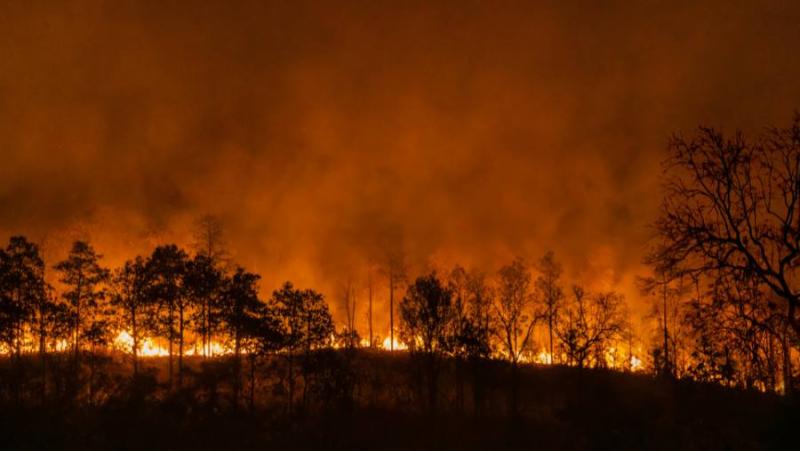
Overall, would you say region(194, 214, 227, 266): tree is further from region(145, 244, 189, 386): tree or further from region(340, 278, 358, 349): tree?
region(340, 278, 358, 349): tree

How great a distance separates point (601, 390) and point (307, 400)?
2738 cm

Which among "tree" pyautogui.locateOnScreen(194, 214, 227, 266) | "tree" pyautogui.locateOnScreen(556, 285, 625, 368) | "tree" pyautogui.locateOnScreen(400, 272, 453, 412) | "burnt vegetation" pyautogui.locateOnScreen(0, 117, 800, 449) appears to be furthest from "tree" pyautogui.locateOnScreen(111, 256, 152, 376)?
"tree" pyautogui.locateOnScreen(556, 285, 625, 368)

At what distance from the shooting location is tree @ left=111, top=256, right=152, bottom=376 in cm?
5206

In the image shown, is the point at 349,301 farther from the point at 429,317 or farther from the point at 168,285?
the point at 168,285

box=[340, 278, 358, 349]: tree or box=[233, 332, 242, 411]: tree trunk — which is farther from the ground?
box=[340, 278, 358, 349]: tree

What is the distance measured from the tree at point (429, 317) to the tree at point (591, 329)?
1283cm

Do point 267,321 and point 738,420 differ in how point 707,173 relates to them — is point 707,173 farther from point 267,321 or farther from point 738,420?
point 738,420

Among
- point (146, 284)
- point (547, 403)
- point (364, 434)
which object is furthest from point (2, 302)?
point (547, 403)

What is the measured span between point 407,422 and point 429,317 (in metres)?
12.8

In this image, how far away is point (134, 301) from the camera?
53156mm

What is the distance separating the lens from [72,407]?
125 feet

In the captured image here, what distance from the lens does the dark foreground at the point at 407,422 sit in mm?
30734

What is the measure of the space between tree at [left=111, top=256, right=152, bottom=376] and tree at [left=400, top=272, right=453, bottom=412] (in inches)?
779

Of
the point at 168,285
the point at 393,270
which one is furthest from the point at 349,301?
the point at 168,285
